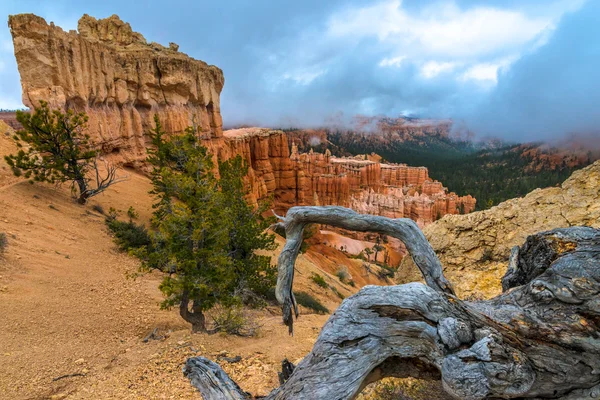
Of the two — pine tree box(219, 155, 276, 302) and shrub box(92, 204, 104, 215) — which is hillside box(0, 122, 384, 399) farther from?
shrub box(92, 204, 104, 215)

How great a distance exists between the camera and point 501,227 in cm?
582

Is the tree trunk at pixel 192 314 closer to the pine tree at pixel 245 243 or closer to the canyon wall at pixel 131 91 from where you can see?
the pine tree at pixel 245 243

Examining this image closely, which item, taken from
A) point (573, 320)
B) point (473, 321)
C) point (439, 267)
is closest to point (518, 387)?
point (473, 321)

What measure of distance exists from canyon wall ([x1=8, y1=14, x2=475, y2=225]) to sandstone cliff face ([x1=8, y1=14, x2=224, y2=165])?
5 centimetres

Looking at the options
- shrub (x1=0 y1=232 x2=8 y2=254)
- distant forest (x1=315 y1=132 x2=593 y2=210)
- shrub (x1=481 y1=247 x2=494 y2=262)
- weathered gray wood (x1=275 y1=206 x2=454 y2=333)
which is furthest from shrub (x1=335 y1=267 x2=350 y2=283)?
distant forest (x1=315 y1=132 x2=593 y2=210)

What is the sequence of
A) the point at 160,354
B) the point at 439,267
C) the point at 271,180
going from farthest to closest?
the point at 271,180 → the point at 160,354 → the point at 439,267

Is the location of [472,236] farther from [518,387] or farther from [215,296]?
[215,296]

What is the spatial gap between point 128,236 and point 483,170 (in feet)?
348

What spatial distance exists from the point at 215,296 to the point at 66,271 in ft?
17.5

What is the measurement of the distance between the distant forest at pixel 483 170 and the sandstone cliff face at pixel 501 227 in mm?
40679

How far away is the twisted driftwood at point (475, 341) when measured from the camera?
7.25 feet

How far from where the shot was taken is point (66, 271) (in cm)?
933

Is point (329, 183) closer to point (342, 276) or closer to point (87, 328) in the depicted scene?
point (342, 276)

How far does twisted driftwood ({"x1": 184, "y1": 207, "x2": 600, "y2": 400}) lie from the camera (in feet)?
7.25
